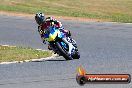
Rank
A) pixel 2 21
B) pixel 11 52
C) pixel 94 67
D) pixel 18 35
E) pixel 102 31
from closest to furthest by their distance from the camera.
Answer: pixel 94 67, pixel 11 52, pixel 18 35, pixel 102 31, pixel 2 21

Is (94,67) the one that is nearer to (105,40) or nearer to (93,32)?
(105,40)

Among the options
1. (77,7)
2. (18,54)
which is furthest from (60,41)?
(77,7)

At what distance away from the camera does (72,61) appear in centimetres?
1597

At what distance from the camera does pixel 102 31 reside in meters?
30.3

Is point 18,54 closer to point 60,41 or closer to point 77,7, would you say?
point 60,41

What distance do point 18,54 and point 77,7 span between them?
29.9 m

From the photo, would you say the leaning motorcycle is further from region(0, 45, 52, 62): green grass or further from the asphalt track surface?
region(0, 45, 52, 62): green grass

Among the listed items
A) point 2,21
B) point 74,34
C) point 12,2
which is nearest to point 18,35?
point 74,34

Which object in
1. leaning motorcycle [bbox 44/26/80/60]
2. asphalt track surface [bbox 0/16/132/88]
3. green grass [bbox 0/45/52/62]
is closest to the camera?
asphalt track surface [bbox 0/16/132/88]

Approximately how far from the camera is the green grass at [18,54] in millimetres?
17598

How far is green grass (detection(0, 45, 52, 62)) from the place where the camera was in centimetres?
1760

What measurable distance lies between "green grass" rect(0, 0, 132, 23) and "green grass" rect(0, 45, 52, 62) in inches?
764

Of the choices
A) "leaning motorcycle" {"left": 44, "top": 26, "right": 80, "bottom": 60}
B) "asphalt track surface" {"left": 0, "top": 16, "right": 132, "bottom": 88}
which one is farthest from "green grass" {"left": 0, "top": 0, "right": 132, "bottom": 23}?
"leaning motorcycle" {"left": 44, "top": 26, "right": 80, "bottom": 60}

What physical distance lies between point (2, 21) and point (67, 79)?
75.2ft
